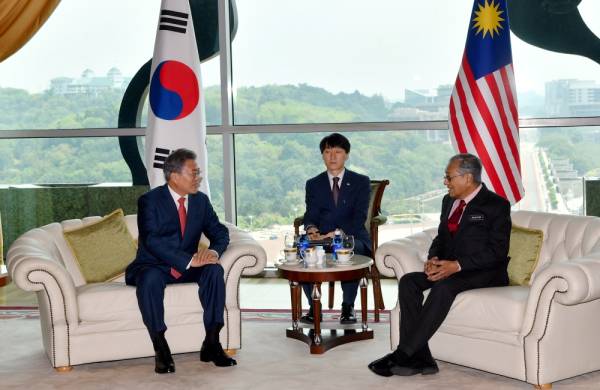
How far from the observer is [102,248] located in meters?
5.21

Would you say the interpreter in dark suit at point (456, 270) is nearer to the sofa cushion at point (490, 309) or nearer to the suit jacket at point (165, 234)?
the sofa cushion at point (490, 309)

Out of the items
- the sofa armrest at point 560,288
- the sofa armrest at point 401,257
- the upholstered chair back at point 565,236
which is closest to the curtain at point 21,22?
the sofa armrest at point 401,257

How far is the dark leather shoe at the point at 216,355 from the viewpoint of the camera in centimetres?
480

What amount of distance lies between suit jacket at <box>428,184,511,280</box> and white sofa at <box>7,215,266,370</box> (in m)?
1.13

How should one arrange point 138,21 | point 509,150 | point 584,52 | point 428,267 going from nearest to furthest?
point 428,267 < point 509,150 < point 584,52 < point 138,21

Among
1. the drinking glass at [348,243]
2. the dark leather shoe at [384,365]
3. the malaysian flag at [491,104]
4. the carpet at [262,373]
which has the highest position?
the malaysian flag at [491,104]

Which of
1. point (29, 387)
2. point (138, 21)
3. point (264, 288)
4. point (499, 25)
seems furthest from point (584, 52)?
point (29, 387)

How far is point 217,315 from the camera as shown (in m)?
4.81

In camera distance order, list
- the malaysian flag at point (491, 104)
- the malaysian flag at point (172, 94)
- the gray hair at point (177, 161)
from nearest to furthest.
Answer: the gray hair at point (177, 161), the malaysian flag at point (491, 104), the malaysian flag at point (172, 94)

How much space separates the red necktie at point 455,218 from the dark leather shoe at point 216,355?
1.37 meters

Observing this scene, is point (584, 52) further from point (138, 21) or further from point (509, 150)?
point (138, 21)

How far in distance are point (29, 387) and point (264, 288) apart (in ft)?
9.12

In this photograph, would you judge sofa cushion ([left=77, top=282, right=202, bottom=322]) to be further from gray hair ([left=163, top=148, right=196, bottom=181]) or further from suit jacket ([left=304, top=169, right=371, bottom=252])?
suit jacket ([left=304, top=169, right=371, bottom=252])

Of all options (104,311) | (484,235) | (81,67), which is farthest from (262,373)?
(81,67)
